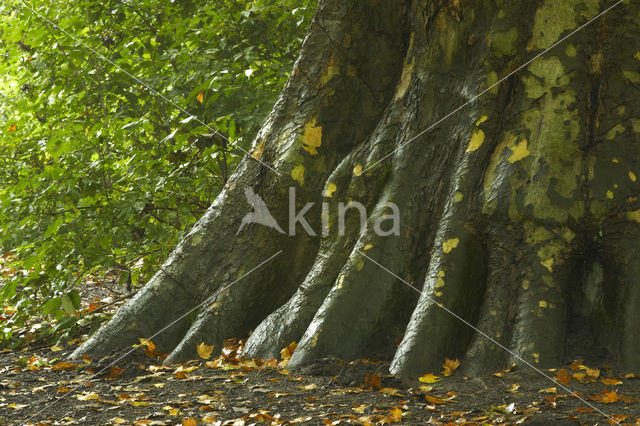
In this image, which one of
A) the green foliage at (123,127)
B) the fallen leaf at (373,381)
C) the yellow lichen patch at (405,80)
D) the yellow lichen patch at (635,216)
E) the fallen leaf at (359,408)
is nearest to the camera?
the fallen leaf at (359,408)

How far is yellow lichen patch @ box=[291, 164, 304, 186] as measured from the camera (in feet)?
13.3

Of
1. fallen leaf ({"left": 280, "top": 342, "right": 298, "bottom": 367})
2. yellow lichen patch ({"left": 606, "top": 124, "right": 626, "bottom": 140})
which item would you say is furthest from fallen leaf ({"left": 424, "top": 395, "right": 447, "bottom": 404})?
yellow lichen patch ({"left": 606, "top": 124, "right": 626, "bottom": 140})

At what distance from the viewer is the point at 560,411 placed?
2.67 m

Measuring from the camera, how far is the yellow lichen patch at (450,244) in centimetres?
345

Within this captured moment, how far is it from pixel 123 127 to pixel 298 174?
162 centimetres

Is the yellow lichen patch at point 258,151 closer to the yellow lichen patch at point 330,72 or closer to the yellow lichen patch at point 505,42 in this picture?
the yellow lichen patch at point 330,72

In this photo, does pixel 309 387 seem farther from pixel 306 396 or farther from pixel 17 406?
pixel 17 406

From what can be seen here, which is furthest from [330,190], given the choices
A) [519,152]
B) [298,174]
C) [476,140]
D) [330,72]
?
A: [519,152]

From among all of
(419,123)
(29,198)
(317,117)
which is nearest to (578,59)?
(419,123)

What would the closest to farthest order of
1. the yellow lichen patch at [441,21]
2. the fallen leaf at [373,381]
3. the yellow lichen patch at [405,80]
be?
the fallen leaf at [373,381] < the yellow lichen patch at [441,21] < the yellow lichen patch at [405,80]

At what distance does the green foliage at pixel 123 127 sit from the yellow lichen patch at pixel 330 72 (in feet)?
3.47

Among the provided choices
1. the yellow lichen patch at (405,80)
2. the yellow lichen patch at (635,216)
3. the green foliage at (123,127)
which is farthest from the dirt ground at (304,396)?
the yellow lichen patch at (405,80)

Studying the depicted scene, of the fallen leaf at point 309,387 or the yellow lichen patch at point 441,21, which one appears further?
the yellow lichen patch at point 441,21

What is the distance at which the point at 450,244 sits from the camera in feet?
11.3
